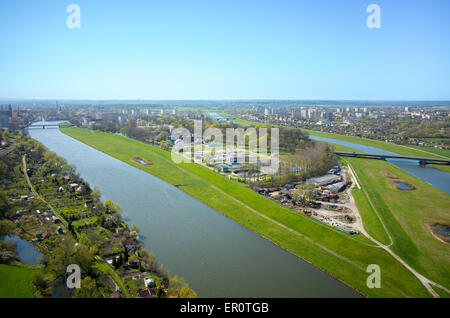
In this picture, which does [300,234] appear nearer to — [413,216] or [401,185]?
[413,216]

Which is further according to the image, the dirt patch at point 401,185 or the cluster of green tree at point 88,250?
the dirt patch at point 401,185

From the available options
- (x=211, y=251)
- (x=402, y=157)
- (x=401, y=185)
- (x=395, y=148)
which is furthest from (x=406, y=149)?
(x=211, y=251)

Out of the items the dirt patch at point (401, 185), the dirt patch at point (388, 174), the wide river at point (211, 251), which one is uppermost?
the dirt patch at point (388, 174)

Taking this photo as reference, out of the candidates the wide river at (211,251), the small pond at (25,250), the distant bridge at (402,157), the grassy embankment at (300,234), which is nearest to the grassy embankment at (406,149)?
the distant bridge at (402,157)

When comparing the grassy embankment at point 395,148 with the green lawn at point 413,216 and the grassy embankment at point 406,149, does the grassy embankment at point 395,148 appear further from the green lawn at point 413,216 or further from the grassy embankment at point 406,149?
the green lawn at point 413,216

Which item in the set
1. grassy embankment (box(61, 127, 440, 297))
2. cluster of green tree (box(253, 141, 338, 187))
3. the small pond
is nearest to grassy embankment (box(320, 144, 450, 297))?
grassy embankment (box(61, 127, 440, 297))

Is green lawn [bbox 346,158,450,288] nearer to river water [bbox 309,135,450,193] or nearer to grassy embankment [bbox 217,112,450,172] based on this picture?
river water [bbox 309,135,450,193]
